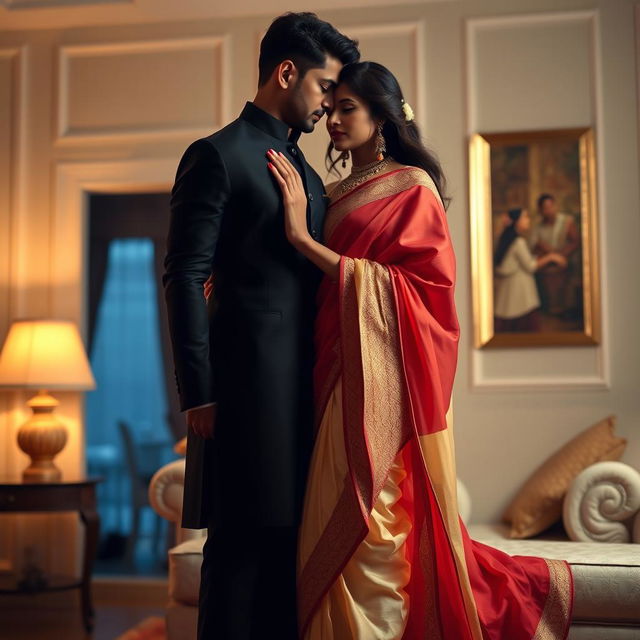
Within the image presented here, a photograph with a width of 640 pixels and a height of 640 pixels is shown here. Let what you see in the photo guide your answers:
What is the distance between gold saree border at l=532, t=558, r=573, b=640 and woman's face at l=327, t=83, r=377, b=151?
4.76 ft

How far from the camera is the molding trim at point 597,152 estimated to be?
14.0ft

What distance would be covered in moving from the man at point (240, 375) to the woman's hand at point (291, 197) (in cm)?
2

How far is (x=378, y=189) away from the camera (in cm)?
246

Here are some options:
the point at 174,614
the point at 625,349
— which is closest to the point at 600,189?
the point at 625,349

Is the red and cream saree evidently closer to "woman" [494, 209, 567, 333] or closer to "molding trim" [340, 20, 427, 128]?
"woman" [494, 209, 567, 333]

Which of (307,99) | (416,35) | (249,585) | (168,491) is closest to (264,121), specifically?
(307,99)

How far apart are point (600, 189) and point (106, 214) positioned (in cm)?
401

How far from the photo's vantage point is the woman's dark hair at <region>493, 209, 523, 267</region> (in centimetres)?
437

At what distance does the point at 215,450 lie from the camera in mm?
2143

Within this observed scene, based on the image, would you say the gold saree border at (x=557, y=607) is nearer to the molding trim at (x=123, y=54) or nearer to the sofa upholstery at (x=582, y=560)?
the sofa upholstery at (x=582, y=560)

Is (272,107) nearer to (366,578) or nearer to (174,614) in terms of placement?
(366,578)

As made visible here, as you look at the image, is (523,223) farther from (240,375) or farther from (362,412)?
(240,375)

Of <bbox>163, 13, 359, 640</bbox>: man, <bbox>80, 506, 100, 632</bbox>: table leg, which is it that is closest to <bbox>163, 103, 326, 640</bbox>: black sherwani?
<bbox>163, 13, 359, 640</bbox>: man

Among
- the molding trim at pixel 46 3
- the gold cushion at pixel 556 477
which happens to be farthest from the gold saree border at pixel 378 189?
the molding trim at pixel 46 3
